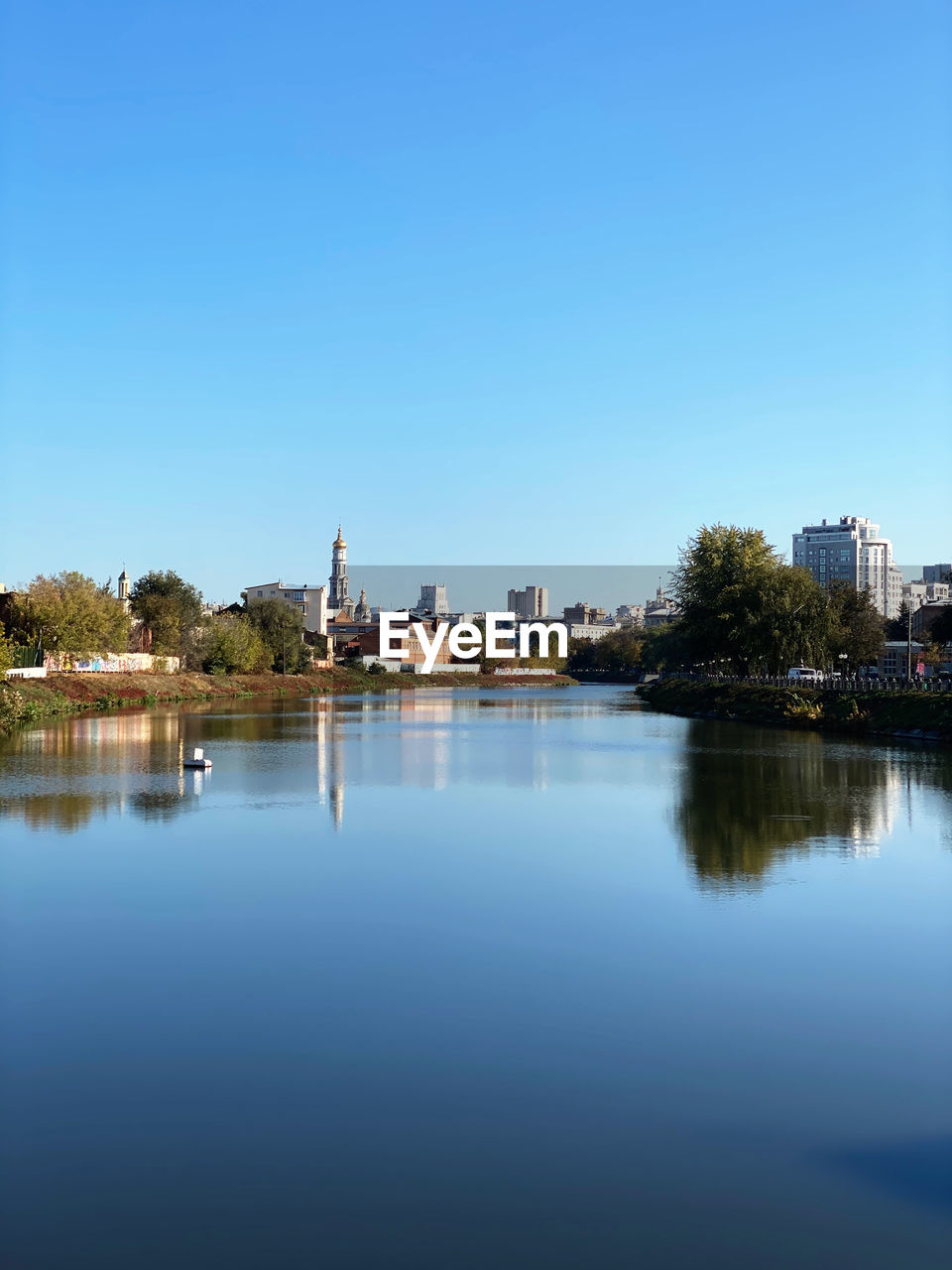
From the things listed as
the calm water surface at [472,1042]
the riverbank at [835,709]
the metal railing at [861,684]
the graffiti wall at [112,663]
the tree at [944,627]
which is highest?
the tree at [944,627]

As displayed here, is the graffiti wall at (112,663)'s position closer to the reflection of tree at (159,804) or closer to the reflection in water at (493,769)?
the reflection in water at (493,769)

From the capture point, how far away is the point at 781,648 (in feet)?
204

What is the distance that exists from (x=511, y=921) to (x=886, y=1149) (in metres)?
6.56

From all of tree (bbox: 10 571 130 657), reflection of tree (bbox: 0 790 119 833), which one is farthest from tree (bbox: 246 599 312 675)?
reflection of tree (bbox: 0 790 119 833)

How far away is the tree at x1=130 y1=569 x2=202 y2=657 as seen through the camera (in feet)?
242

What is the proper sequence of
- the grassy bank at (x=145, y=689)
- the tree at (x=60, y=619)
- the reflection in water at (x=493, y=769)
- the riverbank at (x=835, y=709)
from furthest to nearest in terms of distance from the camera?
the tree at (x=60, y=619) < the grassy bank at (x=145, y=689) < the riverbank at (x=835, y=709) < the reflection in water at (x=493, y=769)

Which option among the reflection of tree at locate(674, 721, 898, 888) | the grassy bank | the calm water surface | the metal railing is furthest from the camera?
the metal railing

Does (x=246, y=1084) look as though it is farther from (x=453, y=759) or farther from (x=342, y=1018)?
(x=453, y=759)

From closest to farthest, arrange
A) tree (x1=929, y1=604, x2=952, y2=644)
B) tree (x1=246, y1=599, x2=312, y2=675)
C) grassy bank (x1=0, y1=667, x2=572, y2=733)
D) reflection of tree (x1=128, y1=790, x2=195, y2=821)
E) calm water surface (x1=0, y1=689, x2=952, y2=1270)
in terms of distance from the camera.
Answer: calm water surface (x1=0, y1=689, x2=952, y2=1270)
reflection of tree (x1=128, y1=790, x2=195, y2=821)
grassy bank (x1=0, y1=667, x2=572, y2=733)
tree (x1=929, y1=604, x2=952, y2=644)
tree (x1=246, y1=599, x2=312, y2=675)

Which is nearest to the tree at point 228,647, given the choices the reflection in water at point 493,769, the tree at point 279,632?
the tree at point 279,632

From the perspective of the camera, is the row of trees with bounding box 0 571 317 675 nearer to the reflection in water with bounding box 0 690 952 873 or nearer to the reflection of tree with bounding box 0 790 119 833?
the reflection in water with bounding box 0 690 952 873

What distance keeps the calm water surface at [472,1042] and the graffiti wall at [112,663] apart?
40783 mm

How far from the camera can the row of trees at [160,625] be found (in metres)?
59.2

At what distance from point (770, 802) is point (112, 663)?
162 ft
